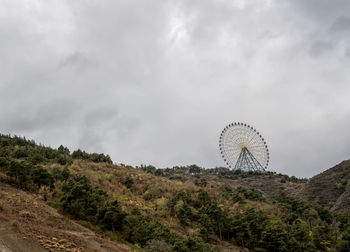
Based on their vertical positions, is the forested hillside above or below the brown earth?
above

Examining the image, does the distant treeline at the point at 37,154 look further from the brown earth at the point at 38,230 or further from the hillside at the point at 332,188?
the hillside at the point at 332,188

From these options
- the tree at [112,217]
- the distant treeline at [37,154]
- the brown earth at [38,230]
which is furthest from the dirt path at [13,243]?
the distant treeline at [37,154]

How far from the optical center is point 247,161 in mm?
93562

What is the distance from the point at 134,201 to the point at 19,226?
68.8ft

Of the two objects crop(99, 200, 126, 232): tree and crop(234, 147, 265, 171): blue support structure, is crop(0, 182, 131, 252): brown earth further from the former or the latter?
crop(234, 147, 265, 171): blue support structure

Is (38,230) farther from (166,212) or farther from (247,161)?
(247,161)

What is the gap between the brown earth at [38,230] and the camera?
71.8 feet

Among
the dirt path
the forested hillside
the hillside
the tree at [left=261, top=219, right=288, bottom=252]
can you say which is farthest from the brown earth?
the hillside

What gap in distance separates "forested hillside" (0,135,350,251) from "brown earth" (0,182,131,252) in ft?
5.16

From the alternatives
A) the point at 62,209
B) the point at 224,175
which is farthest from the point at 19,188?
the point at 224,175

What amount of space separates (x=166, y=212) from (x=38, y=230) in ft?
71.0

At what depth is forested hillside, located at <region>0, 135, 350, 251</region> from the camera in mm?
32031

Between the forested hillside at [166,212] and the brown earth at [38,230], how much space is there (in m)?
1.57

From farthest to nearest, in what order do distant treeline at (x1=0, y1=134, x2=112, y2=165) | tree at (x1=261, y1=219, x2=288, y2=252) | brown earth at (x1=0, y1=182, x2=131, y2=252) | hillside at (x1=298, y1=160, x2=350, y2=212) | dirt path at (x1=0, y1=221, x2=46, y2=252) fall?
hillside at (x1=298, y1=160, x2=350, y2=212), distant treeline at (x1=0, y1=134, x2=112, y2=165), tree at (x1=261, y1=219, x2=288, y2=252), brown earth at (x1=0, y1=182, x2=131, y2=252), dirt path at (x1=0, y1=221, x2=46, y2=252)
